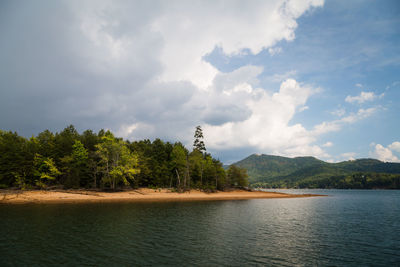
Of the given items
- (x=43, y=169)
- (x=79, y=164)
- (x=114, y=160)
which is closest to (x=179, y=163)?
(x=114, y=160)

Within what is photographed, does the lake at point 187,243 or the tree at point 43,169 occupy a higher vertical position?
the tree at point 43,169

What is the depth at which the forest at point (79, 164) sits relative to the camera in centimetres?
6981

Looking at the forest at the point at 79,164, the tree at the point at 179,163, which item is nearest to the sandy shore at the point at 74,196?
the forest at the point at 79,164

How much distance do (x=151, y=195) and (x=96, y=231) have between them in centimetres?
5271

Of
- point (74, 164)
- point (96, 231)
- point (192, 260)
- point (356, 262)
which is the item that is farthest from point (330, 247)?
point (74, 164)

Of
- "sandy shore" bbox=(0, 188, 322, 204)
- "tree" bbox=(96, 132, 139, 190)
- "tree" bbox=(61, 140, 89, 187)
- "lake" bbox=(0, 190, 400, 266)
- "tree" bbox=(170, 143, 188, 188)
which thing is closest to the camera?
"lake" bbox=(0, 190, 400, 266)

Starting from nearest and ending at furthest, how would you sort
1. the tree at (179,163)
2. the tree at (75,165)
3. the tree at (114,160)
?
1. the tree at (114,160)
2. the tree at (75,165)
3. the tree at (179,163)

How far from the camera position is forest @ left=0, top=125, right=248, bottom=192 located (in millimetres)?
69812

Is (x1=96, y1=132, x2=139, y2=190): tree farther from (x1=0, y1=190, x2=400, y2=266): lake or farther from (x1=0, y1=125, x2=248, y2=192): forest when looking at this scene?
(x1=0, y1=190, x2=400, y2=266): lake

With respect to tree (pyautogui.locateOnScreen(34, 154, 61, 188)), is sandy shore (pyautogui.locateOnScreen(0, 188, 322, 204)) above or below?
below

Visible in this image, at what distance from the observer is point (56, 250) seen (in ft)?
60.5

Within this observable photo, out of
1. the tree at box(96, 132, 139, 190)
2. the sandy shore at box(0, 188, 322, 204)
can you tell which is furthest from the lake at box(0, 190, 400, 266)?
the tree at box(96, 132, 139, 190)

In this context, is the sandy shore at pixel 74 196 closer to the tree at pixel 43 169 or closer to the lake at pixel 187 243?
the tree at pixel 43 169

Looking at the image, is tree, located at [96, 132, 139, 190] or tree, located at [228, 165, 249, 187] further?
tree, located at [228, 165, 249, 187]
